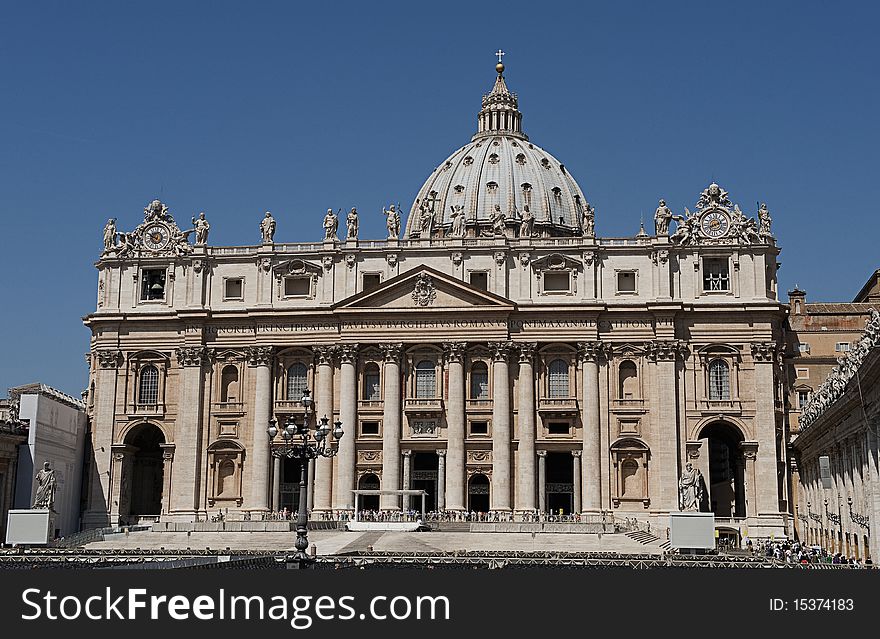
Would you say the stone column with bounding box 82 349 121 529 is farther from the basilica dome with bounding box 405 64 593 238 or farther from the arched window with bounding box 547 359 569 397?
the basilica dome with bounding box 405 64 593 238

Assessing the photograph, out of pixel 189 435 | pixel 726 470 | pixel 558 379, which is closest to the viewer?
pixel 558 379

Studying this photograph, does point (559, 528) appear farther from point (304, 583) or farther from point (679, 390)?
point (304, 583)

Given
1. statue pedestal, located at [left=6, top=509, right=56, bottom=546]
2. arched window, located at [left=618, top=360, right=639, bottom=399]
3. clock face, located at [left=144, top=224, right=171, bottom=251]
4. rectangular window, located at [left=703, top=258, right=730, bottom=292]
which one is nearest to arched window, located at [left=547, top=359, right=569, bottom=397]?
arched window, located at [left=618, top=360, right=639, bottom=399]

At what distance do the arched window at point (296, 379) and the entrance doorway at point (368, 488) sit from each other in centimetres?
762

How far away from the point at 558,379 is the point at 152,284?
31.0m

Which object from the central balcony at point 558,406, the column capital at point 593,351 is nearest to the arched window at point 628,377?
the column capital at point 593,351

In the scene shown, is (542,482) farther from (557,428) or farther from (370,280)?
(370,280)

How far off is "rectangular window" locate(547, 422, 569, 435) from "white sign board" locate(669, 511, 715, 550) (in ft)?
77.8

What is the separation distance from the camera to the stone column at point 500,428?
265 ft

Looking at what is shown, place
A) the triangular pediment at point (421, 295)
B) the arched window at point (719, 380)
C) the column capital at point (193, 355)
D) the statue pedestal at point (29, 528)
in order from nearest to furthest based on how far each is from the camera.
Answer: the statue pedestal at point (29, 528) → the arched window at point (719, 380) → the triangular pediment at point (421, 295) → the column capital at point (193, 355)

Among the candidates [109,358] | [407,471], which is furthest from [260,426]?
[109,358]

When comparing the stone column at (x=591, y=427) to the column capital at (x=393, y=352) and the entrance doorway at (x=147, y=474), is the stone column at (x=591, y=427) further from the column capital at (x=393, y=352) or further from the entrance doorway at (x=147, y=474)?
the entrance doorway at (x=147, y=474)

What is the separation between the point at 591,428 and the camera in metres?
81.2

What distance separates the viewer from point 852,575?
71.9 ft
